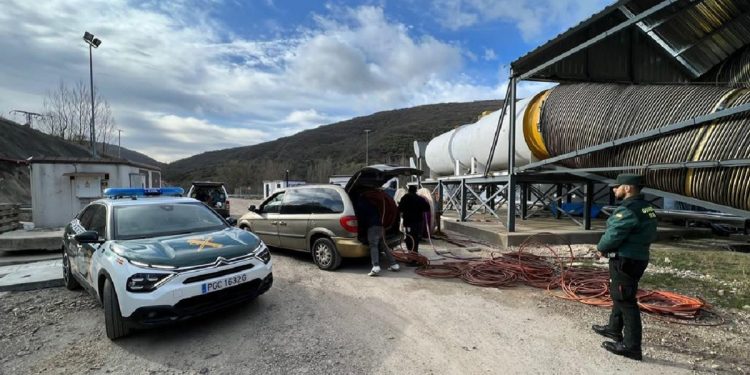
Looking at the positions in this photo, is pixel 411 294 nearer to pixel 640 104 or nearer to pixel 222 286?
pixel 222 286

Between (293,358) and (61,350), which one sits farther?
(61,350)

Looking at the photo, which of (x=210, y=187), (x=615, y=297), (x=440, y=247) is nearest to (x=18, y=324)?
(x=615, y=297)

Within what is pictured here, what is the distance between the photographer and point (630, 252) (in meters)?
3.48

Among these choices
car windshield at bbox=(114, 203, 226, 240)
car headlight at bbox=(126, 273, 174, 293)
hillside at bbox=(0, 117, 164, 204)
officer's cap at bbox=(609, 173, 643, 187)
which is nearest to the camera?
officer's cap at bbox=(609, 173, 643, 187)

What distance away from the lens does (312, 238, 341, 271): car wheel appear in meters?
6.70

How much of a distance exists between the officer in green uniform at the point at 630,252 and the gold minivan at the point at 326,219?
12.2ft

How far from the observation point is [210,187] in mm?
15578

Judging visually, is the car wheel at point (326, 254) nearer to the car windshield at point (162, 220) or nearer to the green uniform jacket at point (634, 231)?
the car windshield at point (162, 220)

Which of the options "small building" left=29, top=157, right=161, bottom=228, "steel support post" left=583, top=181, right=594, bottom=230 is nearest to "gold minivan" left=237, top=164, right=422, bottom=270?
"steel support post" left=583, top=181, right=594, bottom=230

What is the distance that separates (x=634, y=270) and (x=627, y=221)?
46 centimetres

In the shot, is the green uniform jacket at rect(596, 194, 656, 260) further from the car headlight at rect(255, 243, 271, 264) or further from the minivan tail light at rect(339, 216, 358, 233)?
the minivan tail light at rect(339, 216, 358, 233)

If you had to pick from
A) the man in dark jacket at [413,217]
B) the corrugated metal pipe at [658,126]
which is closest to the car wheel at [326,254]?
the man in dark jacket at [413,217]

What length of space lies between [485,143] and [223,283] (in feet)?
32.3

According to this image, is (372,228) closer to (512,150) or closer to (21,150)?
(512,150)
